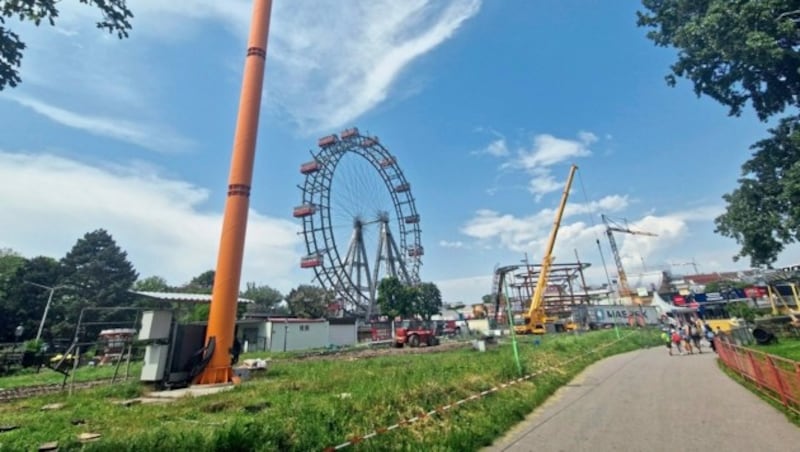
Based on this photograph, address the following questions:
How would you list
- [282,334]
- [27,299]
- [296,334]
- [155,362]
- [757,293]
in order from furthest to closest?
[757,293] < [27,299] < [296,334] < [282,334] < [155,362]

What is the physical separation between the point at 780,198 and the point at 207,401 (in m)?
18.7

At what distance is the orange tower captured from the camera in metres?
11.1

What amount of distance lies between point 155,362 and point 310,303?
36.4 metres

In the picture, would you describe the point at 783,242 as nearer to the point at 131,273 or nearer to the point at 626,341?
the point at 626,341

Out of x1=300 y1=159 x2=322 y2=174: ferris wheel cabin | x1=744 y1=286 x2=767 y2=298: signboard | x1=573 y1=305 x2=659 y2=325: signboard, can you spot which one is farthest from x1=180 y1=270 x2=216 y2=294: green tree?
x1=744 y1=286 x2=767 y2=298: signboard

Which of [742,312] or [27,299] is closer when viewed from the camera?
[742,312]

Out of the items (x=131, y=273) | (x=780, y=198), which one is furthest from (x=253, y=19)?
(x=131, y=273)

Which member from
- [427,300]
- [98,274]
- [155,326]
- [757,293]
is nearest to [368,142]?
[427,300]

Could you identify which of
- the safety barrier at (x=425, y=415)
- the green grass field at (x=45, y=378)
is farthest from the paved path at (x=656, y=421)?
the green grass field at (x=45, y=378)

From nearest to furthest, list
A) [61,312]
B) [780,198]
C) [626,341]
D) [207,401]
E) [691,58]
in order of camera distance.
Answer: [207,401], [780,198], [691,58], [626,341], [61,312]

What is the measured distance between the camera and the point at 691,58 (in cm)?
1476

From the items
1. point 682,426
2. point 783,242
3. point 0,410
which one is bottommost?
point 682,426

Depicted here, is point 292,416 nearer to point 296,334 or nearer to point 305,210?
point 296,334

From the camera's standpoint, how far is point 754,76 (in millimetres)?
14039
